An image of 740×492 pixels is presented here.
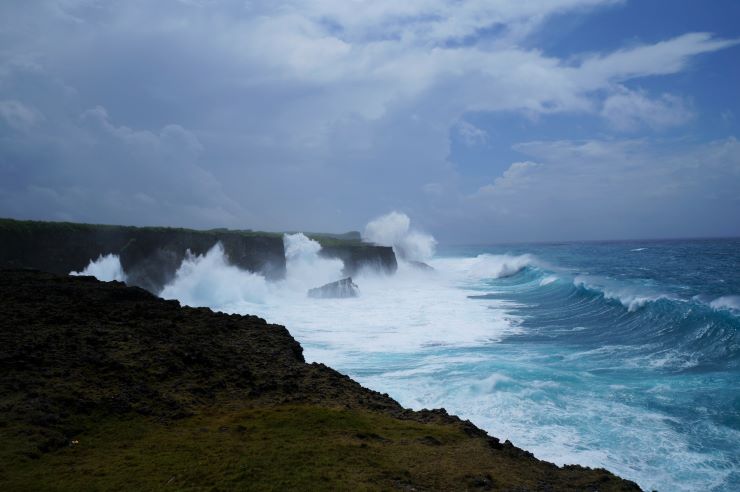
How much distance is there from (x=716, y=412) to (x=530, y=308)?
17396 millimetres

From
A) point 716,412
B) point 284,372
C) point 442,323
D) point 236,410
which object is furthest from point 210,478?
point 442,323

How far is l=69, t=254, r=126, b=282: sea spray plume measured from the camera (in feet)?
92.3

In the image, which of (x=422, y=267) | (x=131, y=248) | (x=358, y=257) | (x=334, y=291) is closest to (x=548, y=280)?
(x=334, y=291)

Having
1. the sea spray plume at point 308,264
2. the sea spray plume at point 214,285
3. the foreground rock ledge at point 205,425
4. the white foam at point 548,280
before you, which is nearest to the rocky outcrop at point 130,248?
the sea spray plume at point 214,285

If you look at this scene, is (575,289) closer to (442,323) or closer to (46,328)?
(442,323)

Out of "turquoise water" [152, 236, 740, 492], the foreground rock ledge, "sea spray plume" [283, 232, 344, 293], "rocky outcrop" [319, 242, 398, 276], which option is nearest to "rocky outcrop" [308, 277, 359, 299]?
"turquoise water" [152, 236, 740, 492]

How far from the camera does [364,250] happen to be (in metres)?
49.6

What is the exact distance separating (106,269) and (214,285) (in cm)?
599

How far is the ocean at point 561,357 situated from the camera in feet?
29.8

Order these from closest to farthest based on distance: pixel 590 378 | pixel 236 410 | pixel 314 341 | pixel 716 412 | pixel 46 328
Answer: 1. pixel 236 410
2. pixel 46 328
3. pixel 716 412
4. pixel 590 378
5. pixel 314 341

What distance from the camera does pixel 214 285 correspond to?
1270 inches

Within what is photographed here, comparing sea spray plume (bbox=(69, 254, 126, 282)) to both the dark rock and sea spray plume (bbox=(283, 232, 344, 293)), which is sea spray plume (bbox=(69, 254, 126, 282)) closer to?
sea spray plume (bbox=(283, 232, 344, 293))

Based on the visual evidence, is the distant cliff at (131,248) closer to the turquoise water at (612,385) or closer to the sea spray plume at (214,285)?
the sea spray plume at (214,285)

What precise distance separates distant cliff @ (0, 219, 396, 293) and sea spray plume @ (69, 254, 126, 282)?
0.25 m
